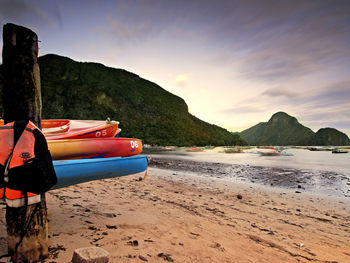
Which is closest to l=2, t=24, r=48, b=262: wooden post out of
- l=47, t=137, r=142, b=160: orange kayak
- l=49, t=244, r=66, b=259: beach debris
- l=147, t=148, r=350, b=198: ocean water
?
l=49, t=244, r=66, b=259: beach debris

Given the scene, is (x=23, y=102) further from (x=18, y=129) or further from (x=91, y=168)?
(x=91, y=168)

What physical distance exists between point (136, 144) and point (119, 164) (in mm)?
1175

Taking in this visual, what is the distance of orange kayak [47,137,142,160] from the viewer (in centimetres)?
427

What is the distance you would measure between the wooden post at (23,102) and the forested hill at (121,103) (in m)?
63.1

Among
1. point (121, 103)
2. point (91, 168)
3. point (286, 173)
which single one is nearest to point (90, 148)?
point (91, 168)

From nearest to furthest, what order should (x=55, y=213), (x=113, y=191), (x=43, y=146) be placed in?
(x=43, y=146) < (x=55, y=213) < (x=113, y=191)

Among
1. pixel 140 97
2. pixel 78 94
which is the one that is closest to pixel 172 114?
pixel 140 97

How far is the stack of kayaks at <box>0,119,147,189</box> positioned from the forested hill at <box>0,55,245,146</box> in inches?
2366

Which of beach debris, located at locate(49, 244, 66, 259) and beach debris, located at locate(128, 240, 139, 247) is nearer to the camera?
beach debris, located at locate(49, 244, 66, 259)

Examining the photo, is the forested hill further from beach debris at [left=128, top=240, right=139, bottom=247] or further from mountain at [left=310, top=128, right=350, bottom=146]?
mountain at [left=310, top=128, right=350, bottom=146]

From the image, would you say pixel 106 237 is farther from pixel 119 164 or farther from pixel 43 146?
pixel 43 146

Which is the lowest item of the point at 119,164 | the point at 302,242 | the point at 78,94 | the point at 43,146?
the point at 302,242

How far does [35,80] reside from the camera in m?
2.69

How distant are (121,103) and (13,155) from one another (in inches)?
3401
